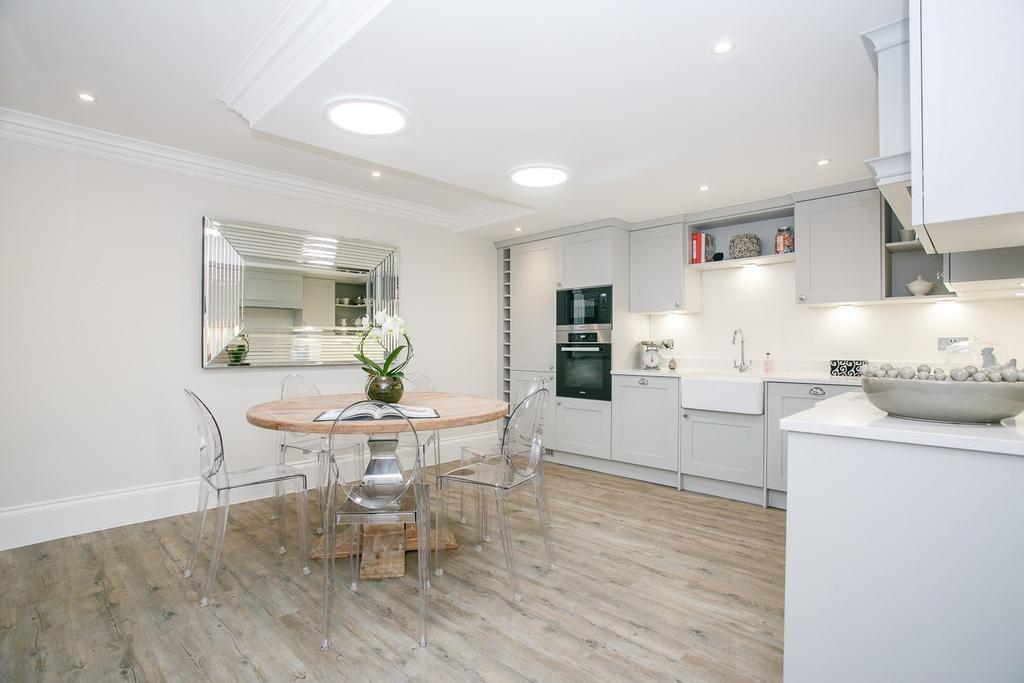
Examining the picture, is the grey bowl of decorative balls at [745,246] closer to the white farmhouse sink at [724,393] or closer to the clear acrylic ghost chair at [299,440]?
the white farmhouse sink at [724,393]

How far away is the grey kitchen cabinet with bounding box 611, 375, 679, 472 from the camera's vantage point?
4223mm

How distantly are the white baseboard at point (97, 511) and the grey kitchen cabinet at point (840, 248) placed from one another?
4527 millimetres

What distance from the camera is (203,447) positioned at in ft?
8.25

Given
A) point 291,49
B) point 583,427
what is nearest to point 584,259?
point 583,427

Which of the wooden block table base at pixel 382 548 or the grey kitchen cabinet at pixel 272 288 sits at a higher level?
the grey kitchen cabinet at pixel 272 288

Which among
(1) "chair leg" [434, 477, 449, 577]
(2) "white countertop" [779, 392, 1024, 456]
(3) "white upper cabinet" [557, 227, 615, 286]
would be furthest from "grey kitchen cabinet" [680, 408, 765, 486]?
(2) "white countertop" [779, 392, 1024, 456]

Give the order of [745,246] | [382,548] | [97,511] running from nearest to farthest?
[382,548] → [97,511] → [745,246]

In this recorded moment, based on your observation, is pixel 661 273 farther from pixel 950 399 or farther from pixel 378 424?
pixel 950 399

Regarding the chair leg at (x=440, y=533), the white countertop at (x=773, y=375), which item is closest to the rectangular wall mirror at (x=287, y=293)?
the chair leg at (x=440, y=533)

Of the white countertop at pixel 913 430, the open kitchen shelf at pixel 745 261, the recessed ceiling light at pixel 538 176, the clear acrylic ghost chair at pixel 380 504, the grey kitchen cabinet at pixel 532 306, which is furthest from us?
the grey kitchen cabinet at pixel 532 306

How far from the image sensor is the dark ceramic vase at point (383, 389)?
2859mm

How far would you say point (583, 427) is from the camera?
4.83m

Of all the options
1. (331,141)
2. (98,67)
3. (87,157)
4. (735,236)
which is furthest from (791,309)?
(87,157)

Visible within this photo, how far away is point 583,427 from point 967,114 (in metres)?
3.79
